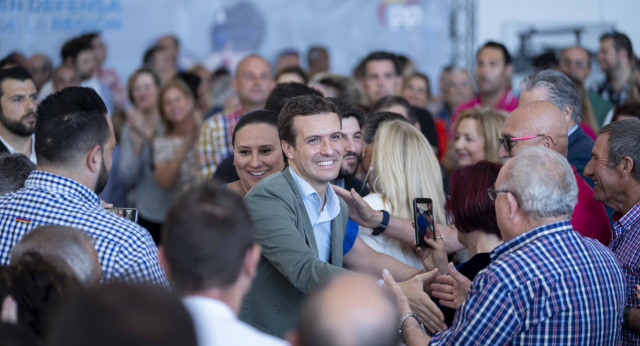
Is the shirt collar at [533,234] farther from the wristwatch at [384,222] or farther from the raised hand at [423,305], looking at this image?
the wristwatch at [384,222]

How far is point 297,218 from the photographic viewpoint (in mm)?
3189

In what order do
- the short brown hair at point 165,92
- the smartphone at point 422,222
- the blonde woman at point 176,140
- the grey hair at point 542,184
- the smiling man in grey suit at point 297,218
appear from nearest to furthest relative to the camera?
1. the grey hair at point 542,184
2. the smiling man in grey suit at point 297,218
3. the smartphone at point 422,222
4. the blonde woman at point 176,140
5. the short brown hair at point 165,92

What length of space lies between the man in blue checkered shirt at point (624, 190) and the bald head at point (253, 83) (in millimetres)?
3044

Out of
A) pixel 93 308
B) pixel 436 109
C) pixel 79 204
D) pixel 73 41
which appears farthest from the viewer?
pixel 436 109

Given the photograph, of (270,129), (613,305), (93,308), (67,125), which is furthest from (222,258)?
(270,129)

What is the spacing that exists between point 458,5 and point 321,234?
6.53 meters

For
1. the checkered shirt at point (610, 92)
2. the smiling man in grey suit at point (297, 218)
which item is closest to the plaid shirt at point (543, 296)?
the smiling man in grey suit at point (297, 218)

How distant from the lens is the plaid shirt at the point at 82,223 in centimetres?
260

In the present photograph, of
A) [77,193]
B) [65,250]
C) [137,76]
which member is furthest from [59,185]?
[137,76]

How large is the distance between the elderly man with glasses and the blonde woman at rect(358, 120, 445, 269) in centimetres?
43

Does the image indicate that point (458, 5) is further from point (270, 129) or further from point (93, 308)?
point (93, 308)

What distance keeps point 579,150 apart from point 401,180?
121 centimetres

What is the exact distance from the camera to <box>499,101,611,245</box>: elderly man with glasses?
3.77 m

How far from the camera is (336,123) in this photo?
135 inches
